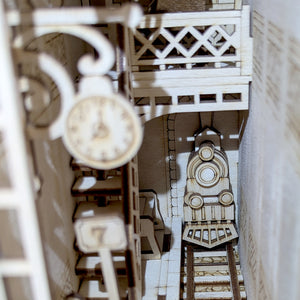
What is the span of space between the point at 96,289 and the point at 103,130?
236cm

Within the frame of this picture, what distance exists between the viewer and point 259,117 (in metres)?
3.41

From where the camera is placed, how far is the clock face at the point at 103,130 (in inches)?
68.2

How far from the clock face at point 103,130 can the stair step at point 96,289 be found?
209 centimetres

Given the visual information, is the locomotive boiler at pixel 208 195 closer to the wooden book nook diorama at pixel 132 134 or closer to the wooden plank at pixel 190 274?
the wooden book nook diorama at pixel 132 134

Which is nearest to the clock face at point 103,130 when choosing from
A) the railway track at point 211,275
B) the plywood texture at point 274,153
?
the plywood texture at point 274,153

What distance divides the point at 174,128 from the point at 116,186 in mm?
2096

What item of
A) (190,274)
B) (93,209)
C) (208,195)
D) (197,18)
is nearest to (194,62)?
(197,18)

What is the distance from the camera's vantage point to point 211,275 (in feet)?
16.4

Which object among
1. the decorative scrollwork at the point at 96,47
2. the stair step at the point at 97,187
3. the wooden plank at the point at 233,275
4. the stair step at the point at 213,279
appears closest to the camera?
the decorative scrollwork at the point at 96,47

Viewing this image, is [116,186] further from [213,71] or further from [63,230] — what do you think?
[213,71]

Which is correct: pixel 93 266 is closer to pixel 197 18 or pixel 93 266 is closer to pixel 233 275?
pixel 233 275

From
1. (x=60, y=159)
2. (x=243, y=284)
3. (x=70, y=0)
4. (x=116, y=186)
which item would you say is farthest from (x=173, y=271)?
(x=70, y=0)

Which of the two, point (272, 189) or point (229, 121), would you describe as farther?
point (229, 121)

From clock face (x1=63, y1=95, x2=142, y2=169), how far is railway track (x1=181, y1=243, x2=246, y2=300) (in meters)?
3.17
